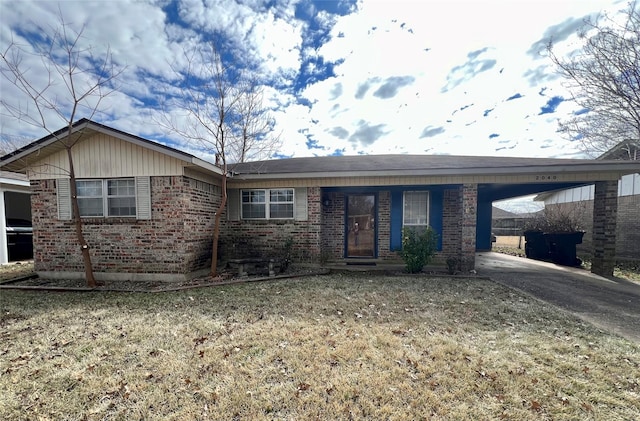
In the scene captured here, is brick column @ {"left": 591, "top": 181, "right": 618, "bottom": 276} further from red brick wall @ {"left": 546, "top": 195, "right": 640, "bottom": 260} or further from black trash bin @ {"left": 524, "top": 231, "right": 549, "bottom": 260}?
red brick wall @ {"left": 546, "top": 195, "right": 640, "bottom": 260}

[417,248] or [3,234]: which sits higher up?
[3,234]

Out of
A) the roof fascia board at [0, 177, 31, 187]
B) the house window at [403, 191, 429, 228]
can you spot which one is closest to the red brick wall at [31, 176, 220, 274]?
→ the roof fascia board at [0, 177, 31, 187]

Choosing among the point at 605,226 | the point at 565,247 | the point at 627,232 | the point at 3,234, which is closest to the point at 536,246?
the point at 565,247

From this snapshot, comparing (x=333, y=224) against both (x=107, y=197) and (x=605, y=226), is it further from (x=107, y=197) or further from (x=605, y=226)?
(x=605, y=226)

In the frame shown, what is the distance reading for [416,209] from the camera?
8523 mm

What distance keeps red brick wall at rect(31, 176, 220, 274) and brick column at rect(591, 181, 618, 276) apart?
11.2 metres

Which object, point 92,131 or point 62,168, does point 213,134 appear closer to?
point 92,131

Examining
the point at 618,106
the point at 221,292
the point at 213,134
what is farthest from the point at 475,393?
the point at 618,106

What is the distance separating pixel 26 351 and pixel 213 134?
539 centimetres

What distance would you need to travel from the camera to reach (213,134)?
22.5 ft

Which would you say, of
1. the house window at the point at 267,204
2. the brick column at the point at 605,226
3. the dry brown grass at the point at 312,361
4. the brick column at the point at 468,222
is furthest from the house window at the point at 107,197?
the brick column at the point at 605,226

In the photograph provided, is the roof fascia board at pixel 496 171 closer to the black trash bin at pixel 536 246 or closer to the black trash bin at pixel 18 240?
the black trash bin at pixel 536 246

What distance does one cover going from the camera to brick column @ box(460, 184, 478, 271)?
7.00 meters

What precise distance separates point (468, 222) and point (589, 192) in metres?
11.5
